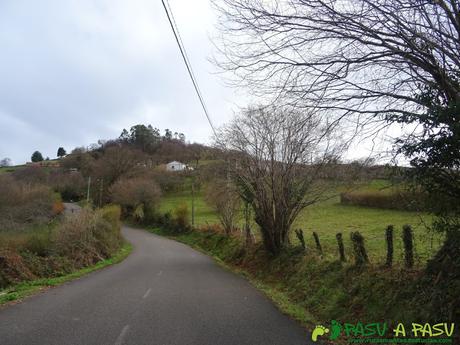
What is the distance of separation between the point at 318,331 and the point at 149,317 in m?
3.40

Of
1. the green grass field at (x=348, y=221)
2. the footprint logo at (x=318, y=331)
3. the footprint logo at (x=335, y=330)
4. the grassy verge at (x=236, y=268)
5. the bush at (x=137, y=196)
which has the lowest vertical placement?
the grassy verge at (x=236, y=268)

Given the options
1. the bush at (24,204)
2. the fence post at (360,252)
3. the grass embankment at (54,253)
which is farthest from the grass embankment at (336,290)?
the bush at (24,204)

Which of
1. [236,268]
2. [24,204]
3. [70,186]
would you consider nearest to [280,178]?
[236,268]

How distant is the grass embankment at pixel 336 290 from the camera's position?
738cm

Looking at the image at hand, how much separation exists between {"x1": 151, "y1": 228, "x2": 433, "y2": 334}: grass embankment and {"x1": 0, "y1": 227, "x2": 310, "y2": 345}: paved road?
0.96m

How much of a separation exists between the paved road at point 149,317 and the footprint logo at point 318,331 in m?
0.16

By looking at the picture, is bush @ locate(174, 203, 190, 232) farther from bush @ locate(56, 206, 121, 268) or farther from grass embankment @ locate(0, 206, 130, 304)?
grass embankment @ locate(0, 206, 130, 304)

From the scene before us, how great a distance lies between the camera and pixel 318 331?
753 cm

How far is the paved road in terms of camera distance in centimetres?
666

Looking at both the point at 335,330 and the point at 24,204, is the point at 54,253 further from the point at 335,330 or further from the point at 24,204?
the point at 24,204

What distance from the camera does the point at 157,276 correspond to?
651 inches

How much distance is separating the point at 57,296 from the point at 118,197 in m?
60.1

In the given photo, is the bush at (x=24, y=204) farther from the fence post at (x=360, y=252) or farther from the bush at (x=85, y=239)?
the fence post at (x=360, y=252)

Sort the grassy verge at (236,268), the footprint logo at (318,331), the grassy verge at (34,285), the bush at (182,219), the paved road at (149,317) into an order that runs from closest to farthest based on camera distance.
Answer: the paved road at (149,317)
the footprint logo at (318,331)
the grassy verge at (236,268)
the grassy verge at (34,285)
the bush at (182,219)
